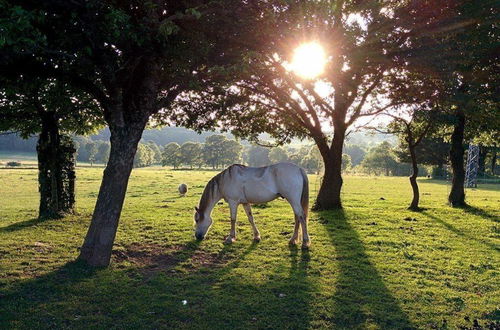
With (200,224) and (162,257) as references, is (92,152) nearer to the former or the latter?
(200,224)

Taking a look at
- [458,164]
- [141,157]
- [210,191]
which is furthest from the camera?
[141,157]

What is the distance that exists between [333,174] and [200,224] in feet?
32.1

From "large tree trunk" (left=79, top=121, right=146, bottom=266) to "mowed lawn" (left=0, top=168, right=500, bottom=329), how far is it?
54cm

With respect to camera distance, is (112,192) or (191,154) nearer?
(112,192)

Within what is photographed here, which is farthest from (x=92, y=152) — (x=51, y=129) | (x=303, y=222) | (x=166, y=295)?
(x=166, y=295)

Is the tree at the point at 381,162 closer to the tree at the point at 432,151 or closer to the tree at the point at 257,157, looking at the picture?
the tree at the point at 432,151

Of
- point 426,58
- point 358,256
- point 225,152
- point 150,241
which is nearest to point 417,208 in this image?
point 426,58

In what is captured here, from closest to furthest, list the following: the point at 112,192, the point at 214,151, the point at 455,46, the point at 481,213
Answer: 1. the point at 112,192
2. the point at 455,46
3. the point at 481,213
4. the point at 214,151

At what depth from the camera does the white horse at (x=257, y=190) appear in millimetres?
11508

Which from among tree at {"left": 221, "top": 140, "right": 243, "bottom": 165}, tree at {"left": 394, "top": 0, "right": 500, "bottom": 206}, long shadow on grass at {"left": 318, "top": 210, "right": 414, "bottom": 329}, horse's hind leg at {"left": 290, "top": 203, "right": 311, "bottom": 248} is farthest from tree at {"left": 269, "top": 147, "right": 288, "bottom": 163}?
long shadow on grass at {"left": 318, "top": 210, "right": 414, "bottom": 329}

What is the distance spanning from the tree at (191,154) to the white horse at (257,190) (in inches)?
3832

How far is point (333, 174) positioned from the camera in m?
19.3

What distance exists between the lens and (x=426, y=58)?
510 inches

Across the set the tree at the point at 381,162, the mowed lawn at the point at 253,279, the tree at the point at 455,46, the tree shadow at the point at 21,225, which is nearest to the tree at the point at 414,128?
the tree at the point at 455,46
